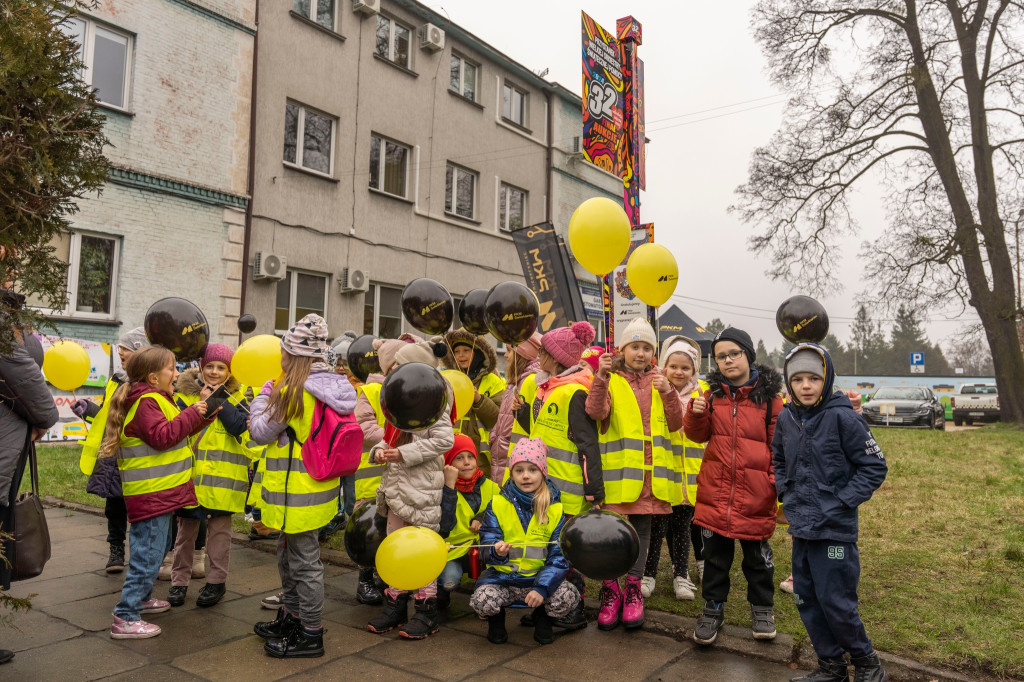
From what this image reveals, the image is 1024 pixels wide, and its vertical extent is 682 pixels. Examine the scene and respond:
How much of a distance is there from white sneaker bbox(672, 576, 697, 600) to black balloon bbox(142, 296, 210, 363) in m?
3.78

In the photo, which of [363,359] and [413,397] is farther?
[363,359]

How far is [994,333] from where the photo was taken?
1833 centimetres

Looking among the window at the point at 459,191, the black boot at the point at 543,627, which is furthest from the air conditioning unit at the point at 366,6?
the black boot at the point at 543,627

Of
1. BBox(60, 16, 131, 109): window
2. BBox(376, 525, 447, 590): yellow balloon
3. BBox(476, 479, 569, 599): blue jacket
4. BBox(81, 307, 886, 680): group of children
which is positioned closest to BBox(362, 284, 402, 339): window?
BBox(60, 16, 131, 109): window

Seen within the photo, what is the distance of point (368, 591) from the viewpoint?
192 inches

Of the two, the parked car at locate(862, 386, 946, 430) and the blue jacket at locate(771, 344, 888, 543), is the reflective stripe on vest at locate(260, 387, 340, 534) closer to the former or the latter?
the blue jacket at locate(771, 344, 888, 543)

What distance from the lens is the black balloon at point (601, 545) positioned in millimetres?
3568

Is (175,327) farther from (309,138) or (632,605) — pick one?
(309,138)

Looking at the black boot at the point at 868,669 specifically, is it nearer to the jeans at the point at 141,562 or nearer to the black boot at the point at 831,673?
the black boot at the point at 831,673

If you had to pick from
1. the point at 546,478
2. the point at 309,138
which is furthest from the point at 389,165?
the point at 546,478

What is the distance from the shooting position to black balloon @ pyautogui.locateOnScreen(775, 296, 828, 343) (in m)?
5.15

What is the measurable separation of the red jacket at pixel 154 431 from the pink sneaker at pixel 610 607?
2.76 m

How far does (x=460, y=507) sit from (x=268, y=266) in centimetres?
990

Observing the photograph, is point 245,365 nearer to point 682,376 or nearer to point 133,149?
point 682,376
